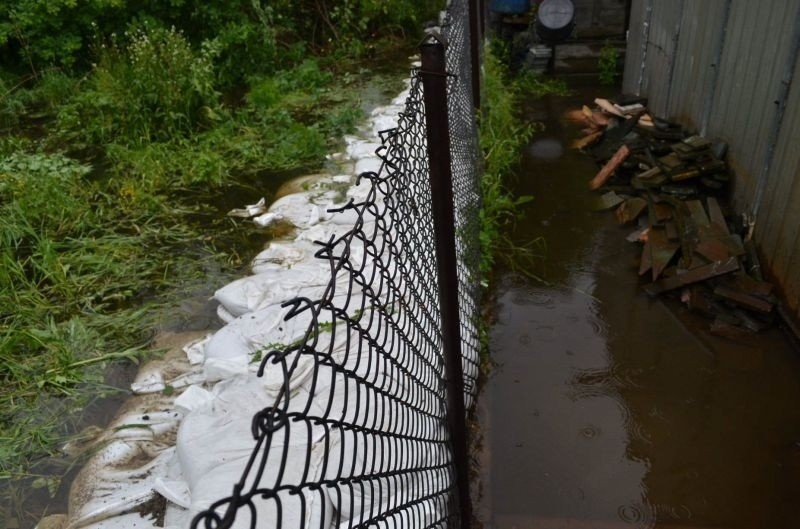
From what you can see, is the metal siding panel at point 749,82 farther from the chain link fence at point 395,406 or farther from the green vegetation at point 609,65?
the green vegetation at point 609,65

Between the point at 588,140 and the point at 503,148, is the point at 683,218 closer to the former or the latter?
the point at 503,148

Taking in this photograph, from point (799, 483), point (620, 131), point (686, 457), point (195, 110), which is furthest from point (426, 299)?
point (195, 110)

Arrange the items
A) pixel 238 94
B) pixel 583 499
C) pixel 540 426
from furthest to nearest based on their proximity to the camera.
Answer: pixel 238 94, pixel 540 426, pixel 583 499

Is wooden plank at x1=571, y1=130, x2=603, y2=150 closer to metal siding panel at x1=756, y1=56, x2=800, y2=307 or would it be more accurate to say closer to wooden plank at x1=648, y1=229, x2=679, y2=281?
wooden plank at x1=648, y1=229, x2=679, y2=281

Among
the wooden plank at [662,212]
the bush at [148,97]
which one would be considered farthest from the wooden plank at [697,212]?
the bush at [148,97]

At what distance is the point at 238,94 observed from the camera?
7.28 metres

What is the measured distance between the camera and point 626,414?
2.83 m

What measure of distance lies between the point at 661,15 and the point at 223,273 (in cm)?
456

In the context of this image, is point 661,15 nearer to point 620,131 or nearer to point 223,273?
point 620,131

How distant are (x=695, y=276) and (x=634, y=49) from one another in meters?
3.90

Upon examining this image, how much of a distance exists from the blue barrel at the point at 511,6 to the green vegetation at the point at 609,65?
1.40m

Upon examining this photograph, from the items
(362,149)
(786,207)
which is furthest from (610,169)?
(362,149)

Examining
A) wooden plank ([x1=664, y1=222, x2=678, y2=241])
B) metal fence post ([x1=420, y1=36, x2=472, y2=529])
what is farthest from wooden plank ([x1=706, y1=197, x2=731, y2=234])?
metal fence post ([x1=420, y1=36, x2=472, y2=529])

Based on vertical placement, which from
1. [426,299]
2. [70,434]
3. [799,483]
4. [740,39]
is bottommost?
[799,483]
